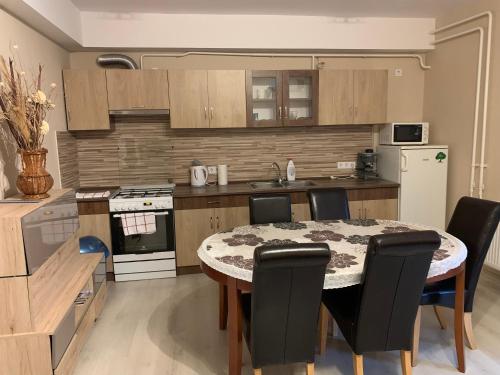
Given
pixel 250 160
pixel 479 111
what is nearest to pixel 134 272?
pixel 250 160

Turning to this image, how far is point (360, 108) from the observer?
4.09 m

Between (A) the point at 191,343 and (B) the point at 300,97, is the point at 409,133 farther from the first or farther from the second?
(A) the point at 191,343

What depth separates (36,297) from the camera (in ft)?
6.55

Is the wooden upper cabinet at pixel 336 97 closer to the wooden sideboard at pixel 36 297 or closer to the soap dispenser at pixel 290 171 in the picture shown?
the soap dispenser at pixel 290 171

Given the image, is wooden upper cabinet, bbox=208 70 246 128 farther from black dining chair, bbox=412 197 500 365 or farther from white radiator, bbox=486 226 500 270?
white radiator, bbox=486 226 500 270

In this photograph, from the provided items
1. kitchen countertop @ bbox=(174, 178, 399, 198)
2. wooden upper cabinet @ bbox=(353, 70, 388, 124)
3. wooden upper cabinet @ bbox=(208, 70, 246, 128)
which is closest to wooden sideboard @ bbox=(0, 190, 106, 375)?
kitchen countertop @ bbox=(174, 178, 399, 198)

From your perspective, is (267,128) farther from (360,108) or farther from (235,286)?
(235,286)

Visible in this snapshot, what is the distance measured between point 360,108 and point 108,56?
275 cm

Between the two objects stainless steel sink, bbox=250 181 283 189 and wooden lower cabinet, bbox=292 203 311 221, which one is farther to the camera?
stainless steel sink, bbox=250 181 283 189

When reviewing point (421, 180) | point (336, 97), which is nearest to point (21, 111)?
point (336, 97)

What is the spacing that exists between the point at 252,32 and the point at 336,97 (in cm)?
114

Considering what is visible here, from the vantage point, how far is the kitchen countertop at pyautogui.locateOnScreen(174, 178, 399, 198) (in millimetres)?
3711

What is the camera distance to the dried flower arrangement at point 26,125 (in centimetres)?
217

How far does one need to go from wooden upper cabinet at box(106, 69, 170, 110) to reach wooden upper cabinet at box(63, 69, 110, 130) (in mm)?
87
